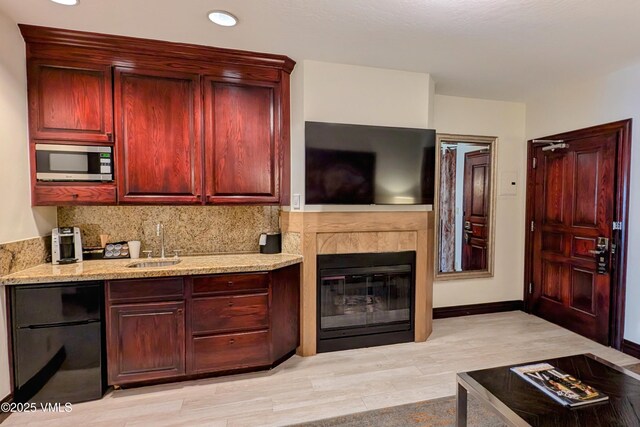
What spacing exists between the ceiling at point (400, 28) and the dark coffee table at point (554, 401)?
214 cm

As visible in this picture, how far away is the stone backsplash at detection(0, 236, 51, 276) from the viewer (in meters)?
2.18

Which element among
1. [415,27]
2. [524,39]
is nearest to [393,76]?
[415,27]

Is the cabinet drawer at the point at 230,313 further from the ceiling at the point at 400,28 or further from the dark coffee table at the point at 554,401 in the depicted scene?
the ceiling at the point at 400,28

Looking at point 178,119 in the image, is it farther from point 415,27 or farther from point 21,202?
point 415,27

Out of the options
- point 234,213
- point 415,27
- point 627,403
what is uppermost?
point 415,27

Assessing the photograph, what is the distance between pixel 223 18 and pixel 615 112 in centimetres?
355

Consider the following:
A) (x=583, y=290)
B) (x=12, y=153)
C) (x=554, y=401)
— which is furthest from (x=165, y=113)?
(x=583, y=290)

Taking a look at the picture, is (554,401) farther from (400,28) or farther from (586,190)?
(586,190)

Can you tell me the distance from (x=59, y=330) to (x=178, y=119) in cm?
173

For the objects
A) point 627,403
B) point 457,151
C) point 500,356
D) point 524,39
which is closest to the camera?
point 627,403

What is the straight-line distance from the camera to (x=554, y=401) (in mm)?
1563

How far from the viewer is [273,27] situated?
7.64 feet

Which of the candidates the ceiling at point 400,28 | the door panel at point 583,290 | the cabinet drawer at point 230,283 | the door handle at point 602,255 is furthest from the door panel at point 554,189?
the cabinet drawer at point 230,283

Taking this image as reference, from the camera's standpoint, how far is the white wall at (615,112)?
9.81 feet
